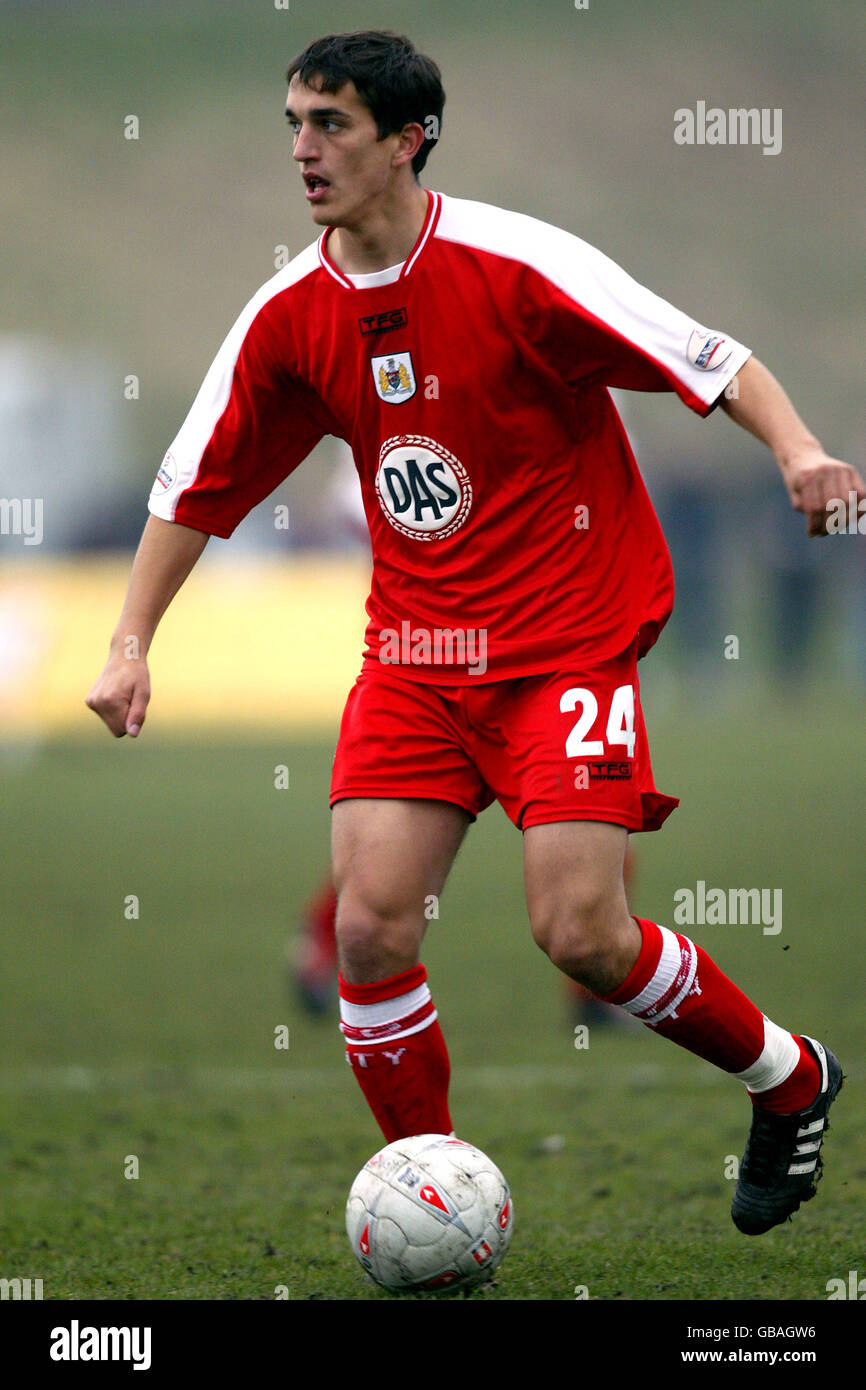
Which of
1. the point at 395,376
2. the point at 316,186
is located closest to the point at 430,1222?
the point at 395,376

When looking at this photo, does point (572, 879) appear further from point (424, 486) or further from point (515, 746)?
point (424, 486)

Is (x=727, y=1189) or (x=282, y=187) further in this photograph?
(x=282, y=187)

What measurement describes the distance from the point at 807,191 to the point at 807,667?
682 inches

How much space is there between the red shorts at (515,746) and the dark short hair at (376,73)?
1.10m

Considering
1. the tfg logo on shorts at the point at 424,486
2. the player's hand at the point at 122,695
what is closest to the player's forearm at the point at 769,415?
the tfg logo on shorts at the point at 424,486

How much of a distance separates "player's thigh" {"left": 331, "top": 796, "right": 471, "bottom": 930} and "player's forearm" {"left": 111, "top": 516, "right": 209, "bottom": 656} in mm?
573

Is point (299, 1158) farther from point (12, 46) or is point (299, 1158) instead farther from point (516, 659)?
point (12, 46)

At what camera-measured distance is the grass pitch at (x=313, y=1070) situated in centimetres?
381

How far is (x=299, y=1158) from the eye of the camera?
4.88 metres

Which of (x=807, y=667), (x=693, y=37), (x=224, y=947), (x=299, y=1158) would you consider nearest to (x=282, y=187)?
(x=693, y=37)

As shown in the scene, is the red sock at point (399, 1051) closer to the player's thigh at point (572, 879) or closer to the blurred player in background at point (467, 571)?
the blurred player in background at point (467, 571)

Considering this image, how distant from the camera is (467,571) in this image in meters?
3.72

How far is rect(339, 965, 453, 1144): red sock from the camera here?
369 cm

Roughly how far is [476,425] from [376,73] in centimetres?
69
